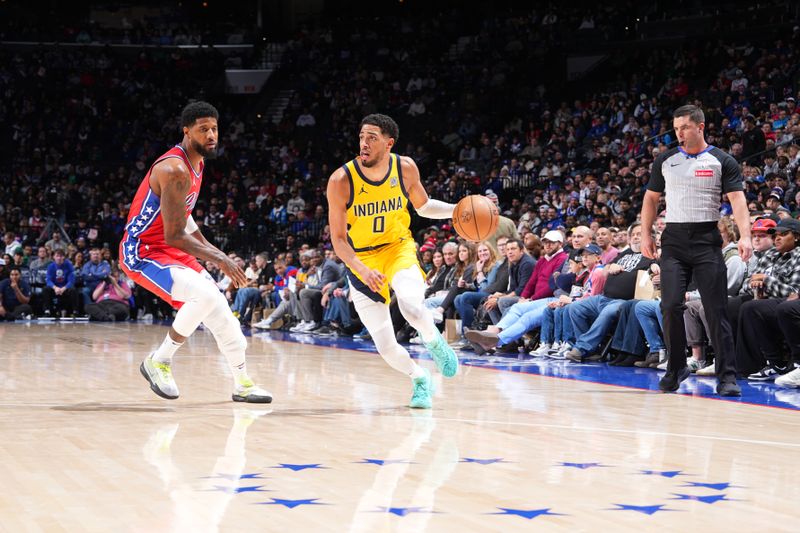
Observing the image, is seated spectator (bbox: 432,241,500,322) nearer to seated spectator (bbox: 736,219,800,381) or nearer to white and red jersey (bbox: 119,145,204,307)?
seated spectator (bbox: 736,219,800,381)

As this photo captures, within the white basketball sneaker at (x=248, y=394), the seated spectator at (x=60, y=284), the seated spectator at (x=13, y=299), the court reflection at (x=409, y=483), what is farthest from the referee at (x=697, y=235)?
the seated spectator at (x=60, y=284)

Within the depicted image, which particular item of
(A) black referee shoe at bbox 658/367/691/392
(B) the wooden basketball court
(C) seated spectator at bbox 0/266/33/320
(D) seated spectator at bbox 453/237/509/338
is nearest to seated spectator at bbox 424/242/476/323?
(D) seated spectator at bbox 453/237/509/338

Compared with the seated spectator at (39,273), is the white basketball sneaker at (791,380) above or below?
below

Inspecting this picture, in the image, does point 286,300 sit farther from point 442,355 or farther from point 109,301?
point 442,355

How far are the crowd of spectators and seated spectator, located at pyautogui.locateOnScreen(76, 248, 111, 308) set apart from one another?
40mm

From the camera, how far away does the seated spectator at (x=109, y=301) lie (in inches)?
660

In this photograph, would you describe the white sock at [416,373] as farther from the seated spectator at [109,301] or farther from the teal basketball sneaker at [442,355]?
the seated spectator at [109,301]

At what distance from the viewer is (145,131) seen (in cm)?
2655

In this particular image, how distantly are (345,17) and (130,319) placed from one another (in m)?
14.5

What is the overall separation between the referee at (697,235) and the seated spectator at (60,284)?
1289 centimetres

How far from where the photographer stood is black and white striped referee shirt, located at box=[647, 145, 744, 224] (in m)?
6.34

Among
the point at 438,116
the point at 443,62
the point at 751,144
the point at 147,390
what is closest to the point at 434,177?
the point at 438,116

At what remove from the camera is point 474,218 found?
5.98 meters

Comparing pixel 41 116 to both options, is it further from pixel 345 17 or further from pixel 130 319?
pixel 130 319
